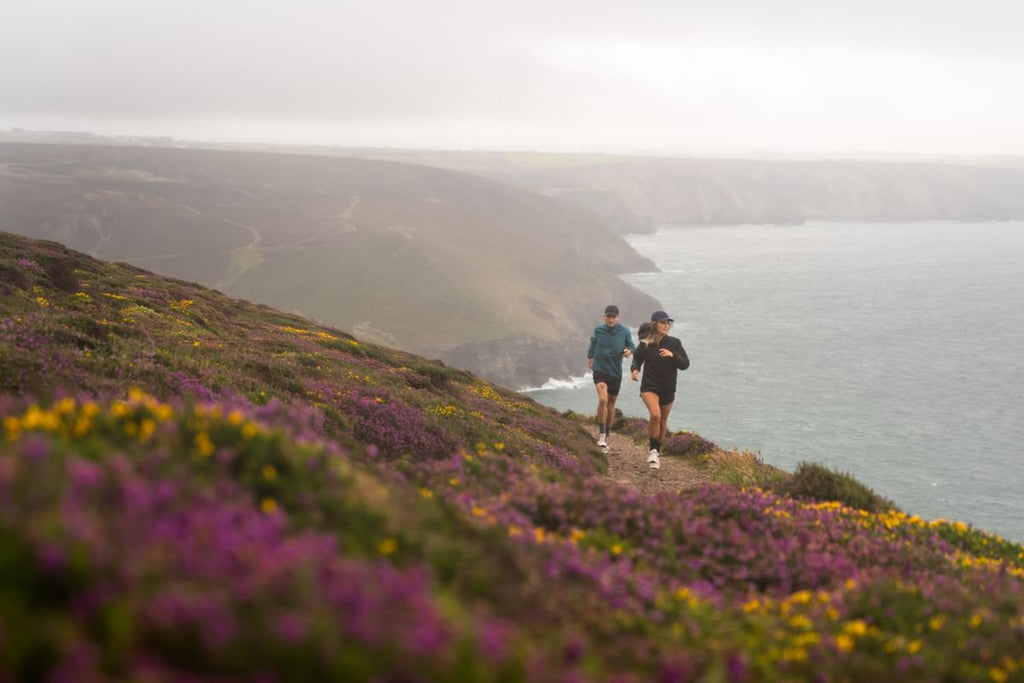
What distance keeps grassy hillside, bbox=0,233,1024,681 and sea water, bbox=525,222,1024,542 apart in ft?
99.9

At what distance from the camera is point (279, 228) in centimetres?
19538

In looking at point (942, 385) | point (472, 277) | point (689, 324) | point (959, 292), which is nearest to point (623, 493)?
point (942, 385)

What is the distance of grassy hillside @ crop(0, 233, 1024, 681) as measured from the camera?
3111mm

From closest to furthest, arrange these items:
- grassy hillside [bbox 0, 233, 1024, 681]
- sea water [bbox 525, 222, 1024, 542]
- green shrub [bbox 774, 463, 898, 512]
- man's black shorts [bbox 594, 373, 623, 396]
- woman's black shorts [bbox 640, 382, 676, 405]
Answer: grassy hillside [bbox 0, 233, 1024, 681]
green shrub [bbox 774, 463, 898, 512]
woman's black shorts [bbox 640, 382, 676, 405]
man's black shorts [bbox 594, 373, 623, 396]
sea water [bbox 525, 222, 1024, 542]

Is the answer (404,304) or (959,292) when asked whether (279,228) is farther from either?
(959,292)

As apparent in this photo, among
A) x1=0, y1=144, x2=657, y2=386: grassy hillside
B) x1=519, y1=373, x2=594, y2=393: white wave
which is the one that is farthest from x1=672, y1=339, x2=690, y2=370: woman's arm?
x1=0, y1=144, x2=657, y2=386: grassy hillside

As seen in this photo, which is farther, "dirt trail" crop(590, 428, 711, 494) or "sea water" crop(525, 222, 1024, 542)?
"sea water" crop(525, 222, 1024, 542)

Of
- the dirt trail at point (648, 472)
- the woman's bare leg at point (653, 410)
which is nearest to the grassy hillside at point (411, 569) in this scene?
the woman's bare leg at point (653, 410)

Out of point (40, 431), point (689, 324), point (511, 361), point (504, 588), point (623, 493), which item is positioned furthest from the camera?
point (689, 324)

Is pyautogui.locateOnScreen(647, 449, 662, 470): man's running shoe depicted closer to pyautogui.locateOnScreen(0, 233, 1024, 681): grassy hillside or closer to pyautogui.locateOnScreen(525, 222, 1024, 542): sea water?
pyautogui.locateOnScreen(0, 233, 1024, 681): grassy hillside

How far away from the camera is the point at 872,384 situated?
332 feet

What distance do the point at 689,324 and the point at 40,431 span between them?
144m

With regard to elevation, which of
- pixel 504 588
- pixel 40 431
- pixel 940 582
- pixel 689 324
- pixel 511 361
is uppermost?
pixel 40 431

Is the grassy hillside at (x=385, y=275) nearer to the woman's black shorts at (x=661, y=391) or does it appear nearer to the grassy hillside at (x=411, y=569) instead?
the woman's black shorts at (x=661, y=391)
